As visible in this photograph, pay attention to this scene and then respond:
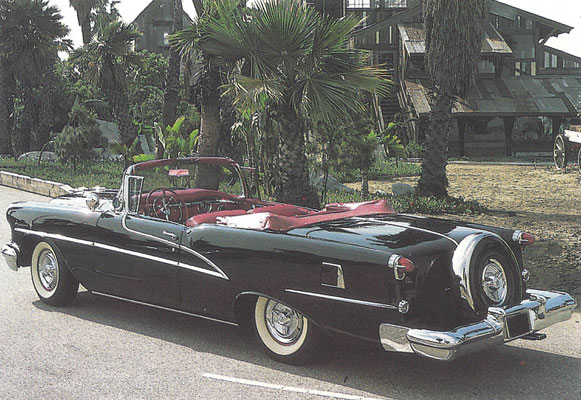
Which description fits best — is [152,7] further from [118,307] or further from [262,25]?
[118,307]

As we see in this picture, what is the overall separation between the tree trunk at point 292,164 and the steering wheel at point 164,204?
5.51 metres

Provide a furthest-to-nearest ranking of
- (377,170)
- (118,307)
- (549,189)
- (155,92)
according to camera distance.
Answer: (155,92) < (377,170) < (549,189) < (118,307)

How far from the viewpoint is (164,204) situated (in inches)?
266

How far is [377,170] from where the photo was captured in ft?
80.6

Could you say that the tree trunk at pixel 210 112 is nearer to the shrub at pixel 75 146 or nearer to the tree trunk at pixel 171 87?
the tree trunk at pixel 171 87

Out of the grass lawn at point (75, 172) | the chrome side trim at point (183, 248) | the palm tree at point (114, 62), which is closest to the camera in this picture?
the chrome side trim at point (183, 248)

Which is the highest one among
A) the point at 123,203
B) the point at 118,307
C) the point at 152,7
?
the point at 152,7

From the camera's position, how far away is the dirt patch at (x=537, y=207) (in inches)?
372

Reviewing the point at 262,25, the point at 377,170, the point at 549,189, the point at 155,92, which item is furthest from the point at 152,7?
the point at 262,25

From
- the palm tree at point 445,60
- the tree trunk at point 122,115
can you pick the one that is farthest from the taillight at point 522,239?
the tree trunk at point 122,115

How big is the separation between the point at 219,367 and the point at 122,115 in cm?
2326

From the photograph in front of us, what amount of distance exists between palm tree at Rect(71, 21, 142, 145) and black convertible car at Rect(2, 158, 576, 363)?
69.7ft

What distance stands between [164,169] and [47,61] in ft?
103

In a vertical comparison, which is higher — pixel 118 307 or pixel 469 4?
pixel 469 4
